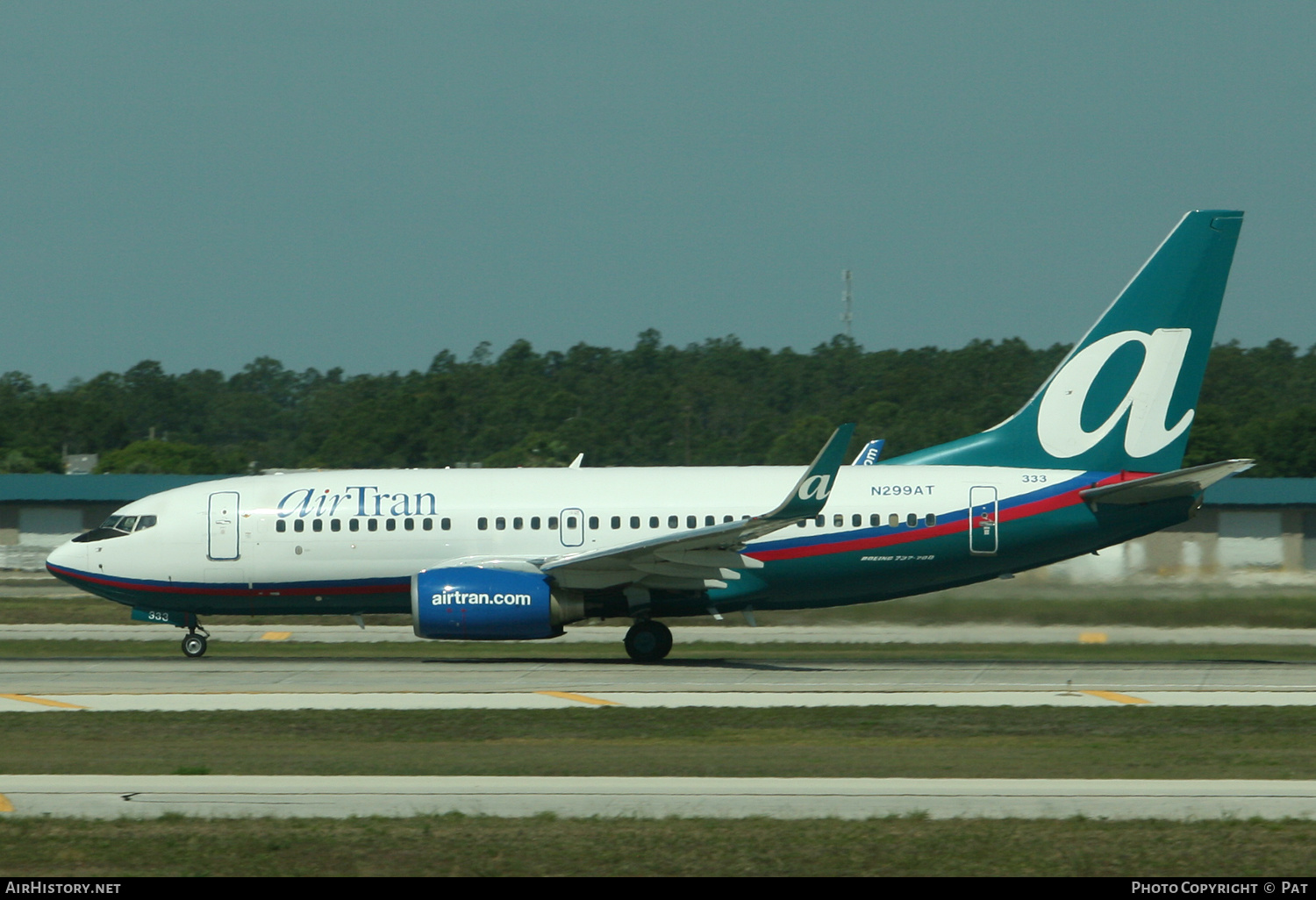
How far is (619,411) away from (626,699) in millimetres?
91723

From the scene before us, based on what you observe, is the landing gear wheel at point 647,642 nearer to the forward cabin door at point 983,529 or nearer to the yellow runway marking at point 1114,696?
the forward cabin door at point 983,529

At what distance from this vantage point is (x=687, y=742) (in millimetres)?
15945

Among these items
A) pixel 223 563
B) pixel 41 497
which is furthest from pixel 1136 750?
pixel 41 497

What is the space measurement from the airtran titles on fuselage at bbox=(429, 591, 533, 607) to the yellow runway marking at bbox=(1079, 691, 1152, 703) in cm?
895

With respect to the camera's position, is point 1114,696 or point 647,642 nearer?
point 1114,696

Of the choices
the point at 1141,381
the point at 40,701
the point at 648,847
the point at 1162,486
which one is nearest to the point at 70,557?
the point at 40,701

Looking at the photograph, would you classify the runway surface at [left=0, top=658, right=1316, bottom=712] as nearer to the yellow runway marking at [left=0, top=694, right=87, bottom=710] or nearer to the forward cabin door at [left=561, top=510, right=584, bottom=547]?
the yellow runway marking at [left=0, top=694, right=87, bottom=710]

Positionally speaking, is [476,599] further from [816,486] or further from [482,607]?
[816,486]

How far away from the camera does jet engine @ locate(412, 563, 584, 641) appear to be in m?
23.7

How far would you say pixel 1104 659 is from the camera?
25281 mm

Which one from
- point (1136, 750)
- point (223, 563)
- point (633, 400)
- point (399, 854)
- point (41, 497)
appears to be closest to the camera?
point (399, 854)

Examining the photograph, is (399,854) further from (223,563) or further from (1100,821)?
(223,563)

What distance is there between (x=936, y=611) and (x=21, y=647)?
17925mm

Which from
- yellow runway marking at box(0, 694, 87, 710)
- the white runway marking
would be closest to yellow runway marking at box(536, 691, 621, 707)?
the white runway marking
